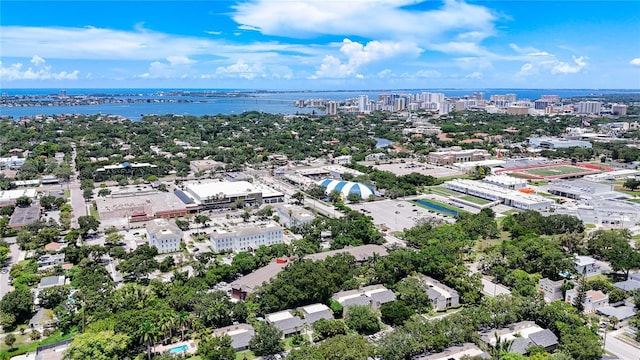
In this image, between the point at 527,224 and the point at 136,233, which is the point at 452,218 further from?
the point at 136,233

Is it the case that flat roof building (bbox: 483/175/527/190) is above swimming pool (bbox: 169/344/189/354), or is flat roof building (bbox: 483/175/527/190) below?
above

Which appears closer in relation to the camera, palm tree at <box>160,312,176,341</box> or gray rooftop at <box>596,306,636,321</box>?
palm tree at <box>160,312,176,341</box>

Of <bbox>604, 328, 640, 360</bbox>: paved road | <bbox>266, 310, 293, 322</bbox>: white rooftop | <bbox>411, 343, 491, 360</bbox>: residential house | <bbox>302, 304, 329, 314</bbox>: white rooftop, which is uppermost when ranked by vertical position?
<bbox>266, 310, 293, 322</bbox>: white rooftop

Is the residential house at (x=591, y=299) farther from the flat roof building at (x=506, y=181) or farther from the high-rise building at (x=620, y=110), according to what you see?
the high-rise building at (x=620, y=110)

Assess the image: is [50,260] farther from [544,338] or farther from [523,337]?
[544,338]

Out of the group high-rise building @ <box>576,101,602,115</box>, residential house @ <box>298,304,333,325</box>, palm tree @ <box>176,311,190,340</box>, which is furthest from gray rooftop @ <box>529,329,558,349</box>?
high-rise building @ <box>576,101,602,115</box>

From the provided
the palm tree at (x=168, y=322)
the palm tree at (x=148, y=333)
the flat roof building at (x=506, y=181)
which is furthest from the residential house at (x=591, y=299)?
the flat roof building at (x=506, y=181)

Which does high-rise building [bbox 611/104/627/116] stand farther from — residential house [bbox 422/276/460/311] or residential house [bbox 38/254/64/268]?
residential house [bbox 38/254/64/268]
